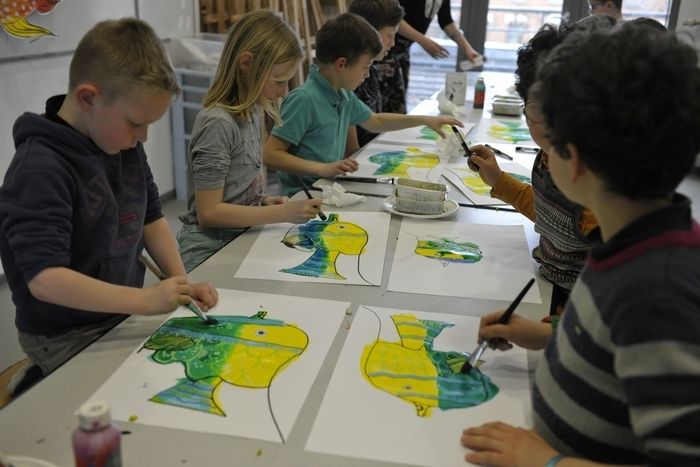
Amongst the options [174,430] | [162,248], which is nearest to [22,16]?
[162,248]

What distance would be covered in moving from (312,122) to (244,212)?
660 millimetres

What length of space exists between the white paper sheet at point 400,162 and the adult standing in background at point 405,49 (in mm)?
930

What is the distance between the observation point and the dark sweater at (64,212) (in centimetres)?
98

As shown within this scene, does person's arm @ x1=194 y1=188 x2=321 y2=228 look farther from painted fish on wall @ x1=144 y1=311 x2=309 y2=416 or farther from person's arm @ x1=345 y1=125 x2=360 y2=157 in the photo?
person's arm @ x1=345 y1=125 x2=360 y2=157

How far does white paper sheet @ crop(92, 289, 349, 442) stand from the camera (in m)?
0.84

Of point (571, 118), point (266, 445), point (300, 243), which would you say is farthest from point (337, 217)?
point (571, 118)

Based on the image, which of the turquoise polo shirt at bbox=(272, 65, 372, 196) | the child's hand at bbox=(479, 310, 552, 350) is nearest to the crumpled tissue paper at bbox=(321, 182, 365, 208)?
the turquoise polo shirt at bbox=(272, 65, 372, 196)

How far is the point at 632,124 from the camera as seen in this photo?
633 millimetres

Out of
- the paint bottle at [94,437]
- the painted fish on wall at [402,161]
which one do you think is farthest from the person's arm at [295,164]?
the paint bottle at [94,437]

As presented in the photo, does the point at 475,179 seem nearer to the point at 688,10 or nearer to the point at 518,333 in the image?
the point at 518,333

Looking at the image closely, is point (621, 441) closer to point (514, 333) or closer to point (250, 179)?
point (514, 333)

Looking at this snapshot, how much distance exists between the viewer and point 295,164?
199cm

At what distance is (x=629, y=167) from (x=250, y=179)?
1209 mm

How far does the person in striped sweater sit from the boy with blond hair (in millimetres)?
623
